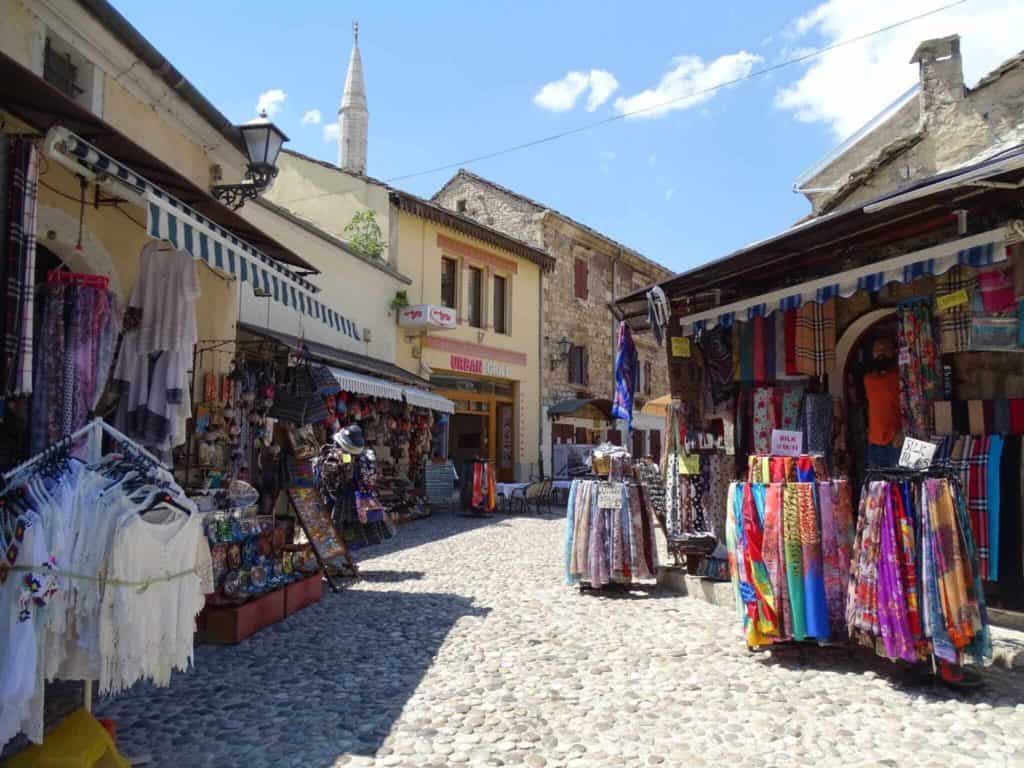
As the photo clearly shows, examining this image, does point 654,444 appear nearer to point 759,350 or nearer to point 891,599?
point 759,350

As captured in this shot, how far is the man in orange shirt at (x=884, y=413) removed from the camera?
624 cm

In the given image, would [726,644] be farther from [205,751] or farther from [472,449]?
[472,449]

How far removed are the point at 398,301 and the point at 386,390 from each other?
431 centimetres

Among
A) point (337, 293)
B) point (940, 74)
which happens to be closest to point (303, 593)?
point (337, 293)

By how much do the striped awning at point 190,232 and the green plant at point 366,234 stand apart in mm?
9905

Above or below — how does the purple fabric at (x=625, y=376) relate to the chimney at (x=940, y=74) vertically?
below

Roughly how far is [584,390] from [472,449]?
483 centimetres

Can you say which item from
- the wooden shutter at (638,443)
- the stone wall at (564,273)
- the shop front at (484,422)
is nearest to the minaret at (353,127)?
the stone wall at (564,273)

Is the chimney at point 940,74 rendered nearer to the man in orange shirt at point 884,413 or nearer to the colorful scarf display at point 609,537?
the man in orange shirt at point 884,413

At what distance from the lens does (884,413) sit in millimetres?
6301

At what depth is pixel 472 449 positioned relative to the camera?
61.2ft

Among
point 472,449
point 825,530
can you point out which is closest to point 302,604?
point 825,530

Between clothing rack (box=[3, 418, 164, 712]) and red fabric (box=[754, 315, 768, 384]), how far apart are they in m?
5.20

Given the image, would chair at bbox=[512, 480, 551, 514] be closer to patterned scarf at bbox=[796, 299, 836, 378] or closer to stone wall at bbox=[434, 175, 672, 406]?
stone wall at bbox=[434, 175, 672, 406]
